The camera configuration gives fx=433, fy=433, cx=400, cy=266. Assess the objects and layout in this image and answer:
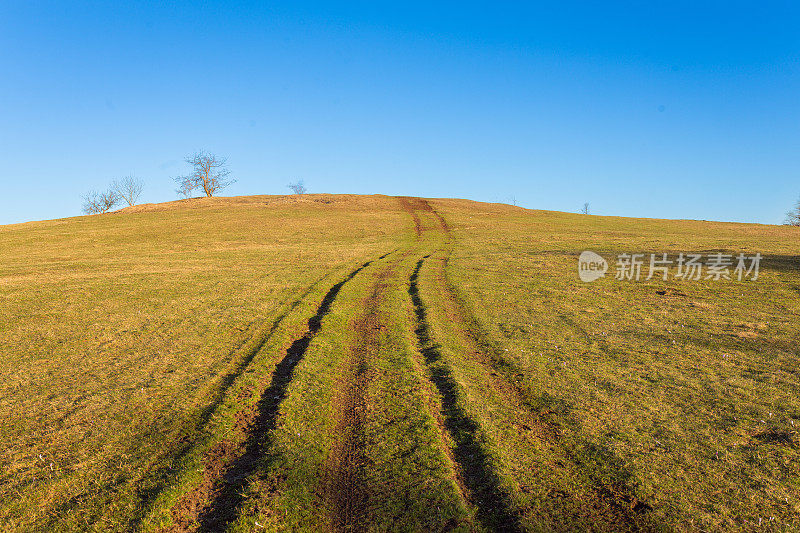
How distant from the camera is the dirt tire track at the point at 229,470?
723 centimetres

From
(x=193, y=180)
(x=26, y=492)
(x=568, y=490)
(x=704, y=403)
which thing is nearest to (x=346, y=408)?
(x=568, y=490)

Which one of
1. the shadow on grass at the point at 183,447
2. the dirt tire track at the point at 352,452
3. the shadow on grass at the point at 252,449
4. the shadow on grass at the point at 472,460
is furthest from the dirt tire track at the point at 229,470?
the shadow on grass at the point at 472,460

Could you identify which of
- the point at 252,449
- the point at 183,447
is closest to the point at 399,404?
the point at 252,449

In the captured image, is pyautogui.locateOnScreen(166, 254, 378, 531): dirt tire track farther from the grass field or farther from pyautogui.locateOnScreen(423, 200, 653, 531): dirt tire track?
pyautogui.locateOnScreen(423, 200, 653, 531): dirt tire track

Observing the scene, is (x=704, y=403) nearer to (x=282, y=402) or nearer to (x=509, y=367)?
(x=509, y=367)

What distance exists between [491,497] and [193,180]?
119m

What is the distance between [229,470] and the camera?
8461mm

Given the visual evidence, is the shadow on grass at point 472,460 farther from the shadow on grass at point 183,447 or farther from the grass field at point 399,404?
the shadow on grass at point 183,447

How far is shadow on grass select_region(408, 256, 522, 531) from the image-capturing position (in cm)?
709

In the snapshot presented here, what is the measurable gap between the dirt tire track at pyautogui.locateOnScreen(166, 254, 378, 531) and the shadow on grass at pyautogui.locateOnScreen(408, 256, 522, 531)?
4083 millimetres

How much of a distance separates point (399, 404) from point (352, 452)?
2.27 metres

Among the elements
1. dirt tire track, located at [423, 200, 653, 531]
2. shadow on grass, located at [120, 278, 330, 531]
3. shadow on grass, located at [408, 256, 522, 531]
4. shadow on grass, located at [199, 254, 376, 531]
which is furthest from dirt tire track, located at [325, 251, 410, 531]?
dirt tire track, located at [423, 200, 653, 531]

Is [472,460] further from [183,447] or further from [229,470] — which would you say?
[183,447]

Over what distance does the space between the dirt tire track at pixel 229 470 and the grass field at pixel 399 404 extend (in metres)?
0.04
